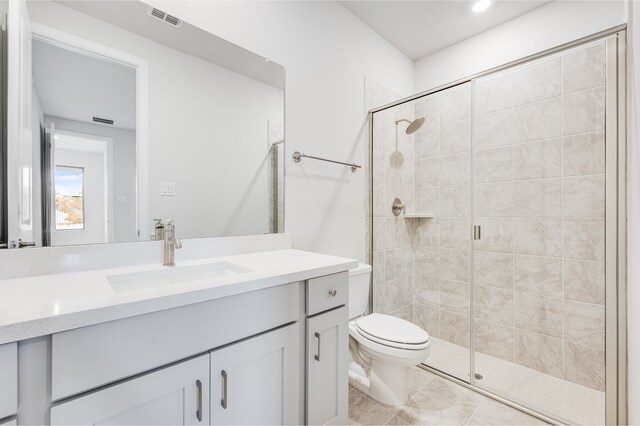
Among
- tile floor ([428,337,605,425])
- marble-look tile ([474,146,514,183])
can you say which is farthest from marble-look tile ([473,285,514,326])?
marble-look tile ([474,146,514,183])

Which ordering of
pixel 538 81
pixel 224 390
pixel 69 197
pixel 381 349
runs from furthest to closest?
pixel 538 81
pixel 381 349
pixel 69 197
pixel 224 390

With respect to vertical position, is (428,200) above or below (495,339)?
above

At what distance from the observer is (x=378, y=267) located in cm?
231

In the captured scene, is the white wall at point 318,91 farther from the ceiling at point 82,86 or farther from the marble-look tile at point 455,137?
the marble-look tile at point 455,137

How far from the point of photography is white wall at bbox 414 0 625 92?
73.3 inches

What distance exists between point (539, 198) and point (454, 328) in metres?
1.15

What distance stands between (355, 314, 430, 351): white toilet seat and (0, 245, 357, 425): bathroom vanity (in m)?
0.37

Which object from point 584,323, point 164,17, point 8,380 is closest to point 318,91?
point 164,17

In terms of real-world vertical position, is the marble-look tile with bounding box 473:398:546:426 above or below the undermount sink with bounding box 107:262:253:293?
below

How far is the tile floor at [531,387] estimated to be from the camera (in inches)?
64.4

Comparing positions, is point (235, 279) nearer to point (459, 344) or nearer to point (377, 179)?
point (377, 179)

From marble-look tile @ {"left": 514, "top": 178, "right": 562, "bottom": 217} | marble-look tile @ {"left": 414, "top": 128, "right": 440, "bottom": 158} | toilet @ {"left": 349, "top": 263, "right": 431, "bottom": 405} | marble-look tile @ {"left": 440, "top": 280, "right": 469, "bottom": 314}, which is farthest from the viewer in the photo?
marble-look tile @ {"left": 414, "top": 128, "right": 440, "bottom": 158}

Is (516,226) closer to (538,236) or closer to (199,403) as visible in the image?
(538,236)

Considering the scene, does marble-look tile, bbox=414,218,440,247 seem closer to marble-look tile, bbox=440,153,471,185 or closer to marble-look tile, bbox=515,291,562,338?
marble-look tile, bbox=440,153,471,185
